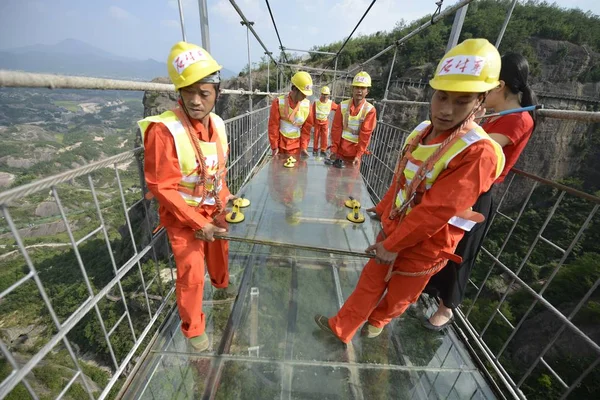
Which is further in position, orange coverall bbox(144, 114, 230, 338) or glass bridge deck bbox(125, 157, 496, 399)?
glass bridge deck bbox(125, 157, 496, 399)

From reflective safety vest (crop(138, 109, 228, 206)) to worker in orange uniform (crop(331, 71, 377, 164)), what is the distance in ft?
10.6

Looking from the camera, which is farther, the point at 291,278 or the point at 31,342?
the point at 31,342

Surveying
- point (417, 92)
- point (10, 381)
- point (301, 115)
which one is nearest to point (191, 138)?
point (10, 381)

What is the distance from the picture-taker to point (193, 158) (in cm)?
194

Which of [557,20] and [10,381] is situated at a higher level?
[557,20]

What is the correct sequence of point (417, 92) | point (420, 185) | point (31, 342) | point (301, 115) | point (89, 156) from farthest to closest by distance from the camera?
point (89, 156), point (417, 92), point (31, 342), point (301, 115), point (420, 185)

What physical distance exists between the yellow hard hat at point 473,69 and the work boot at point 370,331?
196 centimetres

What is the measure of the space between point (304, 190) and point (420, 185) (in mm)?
2222

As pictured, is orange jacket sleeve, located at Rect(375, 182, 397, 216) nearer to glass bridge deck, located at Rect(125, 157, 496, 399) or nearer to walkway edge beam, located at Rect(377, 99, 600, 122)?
glass bridge deck, located at Rect(125, 157, 496, 399)

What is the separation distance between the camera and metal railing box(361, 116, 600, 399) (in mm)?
1880

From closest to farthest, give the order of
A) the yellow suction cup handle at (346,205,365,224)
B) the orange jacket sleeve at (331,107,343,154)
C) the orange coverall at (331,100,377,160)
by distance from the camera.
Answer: the yellow suction cup handle at (346,205,365,224) < the orange coverall at (331,100,377,160) < the orange jacket sleeve at (331,107,343,154)

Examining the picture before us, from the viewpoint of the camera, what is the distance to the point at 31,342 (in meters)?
25.9

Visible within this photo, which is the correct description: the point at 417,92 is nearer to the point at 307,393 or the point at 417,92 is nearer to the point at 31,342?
the point at 307,393

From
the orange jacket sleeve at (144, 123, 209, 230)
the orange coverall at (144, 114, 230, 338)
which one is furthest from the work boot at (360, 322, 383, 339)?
the orange jacket sleeve at (144, 123, 209, 230)
